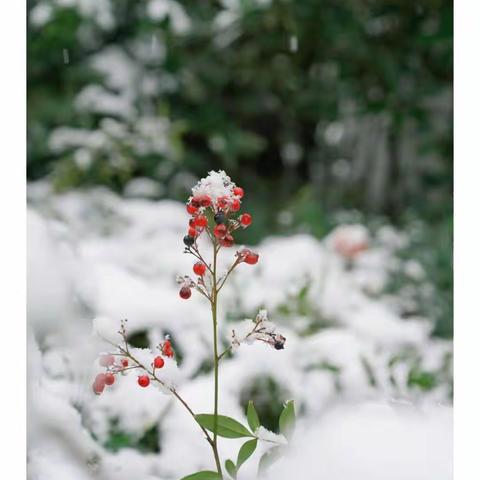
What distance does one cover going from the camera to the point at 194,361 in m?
0.62

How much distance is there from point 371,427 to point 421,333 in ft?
1.31

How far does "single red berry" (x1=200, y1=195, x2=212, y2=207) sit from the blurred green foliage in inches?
25.9

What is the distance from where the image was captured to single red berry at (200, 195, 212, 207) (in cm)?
35

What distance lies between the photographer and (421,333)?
855mm

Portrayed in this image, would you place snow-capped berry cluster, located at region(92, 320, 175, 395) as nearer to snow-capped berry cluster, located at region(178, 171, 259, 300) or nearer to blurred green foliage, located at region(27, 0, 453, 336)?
snow-capped berry cluster, located at region(178, 171, 259, 300)

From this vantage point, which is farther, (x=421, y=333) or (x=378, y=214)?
(x=378, y=214)

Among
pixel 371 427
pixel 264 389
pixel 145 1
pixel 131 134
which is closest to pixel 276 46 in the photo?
pixel 145 1

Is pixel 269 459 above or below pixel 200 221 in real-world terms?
below

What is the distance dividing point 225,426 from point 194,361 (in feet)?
0.79

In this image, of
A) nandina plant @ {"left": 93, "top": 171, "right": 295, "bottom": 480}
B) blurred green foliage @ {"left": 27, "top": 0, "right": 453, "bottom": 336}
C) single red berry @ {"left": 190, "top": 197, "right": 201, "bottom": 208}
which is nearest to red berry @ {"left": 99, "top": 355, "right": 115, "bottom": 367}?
nandina plant @ {"left": 93, "top": 171, "right": 295, "bottom": 480}

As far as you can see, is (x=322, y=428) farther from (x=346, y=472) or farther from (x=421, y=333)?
(x=421, y=333)

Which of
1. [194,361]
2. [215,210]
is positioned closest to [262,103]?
[194,361]

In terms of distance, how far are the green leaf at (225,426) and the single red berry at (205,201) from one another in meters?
0.12

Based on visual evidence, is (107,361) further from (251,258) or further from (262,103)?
(262,103)
